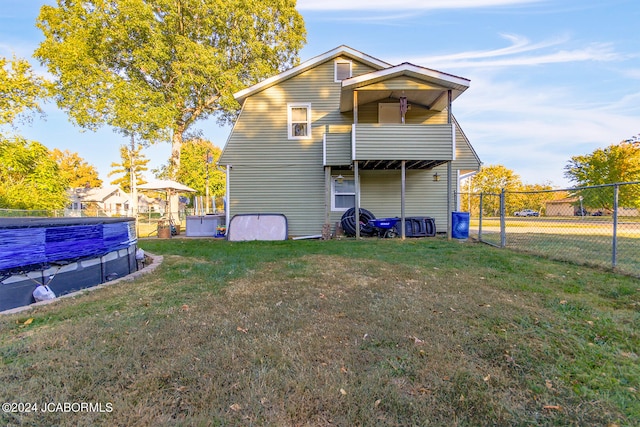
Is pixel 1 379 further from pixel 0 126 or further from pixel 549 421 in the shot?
pixel 0 126

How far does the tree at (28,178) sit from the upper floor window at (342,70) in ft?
71.7

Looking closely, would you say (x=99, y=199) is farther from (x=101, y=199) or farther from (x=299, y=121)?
(x=299, y=121)

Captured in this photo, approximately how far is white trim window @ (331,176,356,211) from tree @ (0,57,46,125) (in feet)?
67.3

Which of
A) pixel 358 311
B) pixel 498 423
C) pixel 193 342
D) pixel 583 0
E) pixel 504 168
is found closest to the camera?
pixel 498 423

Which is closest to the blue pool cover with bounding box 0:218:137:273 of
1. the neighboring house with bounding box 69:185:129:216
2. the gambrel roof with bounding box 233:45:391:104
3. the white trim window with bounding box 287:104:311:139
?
the white trim window with bounding box 287:104:311:139

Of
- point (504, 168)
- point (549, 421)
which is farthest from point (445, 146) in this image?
point (504, 168)

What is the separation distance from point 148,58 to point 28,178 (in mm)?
14451

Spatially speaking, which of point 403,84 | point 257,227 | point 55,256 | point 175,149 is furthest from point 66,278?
point 175,149

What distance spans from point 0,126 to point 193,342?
26423 millimetres

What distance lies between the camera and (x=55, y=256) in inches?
147

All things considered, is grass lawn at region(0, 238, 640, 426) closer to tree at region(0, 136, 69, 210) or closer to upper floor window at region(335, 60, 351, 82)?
upper floor window at region(335, 60, 351, 82)

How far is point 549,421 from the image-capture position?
57.4 inches

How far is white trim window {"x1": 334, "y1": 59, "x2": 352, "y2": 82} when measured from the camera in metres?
10.0

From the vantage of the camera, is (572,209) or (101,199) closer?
(572,209)
